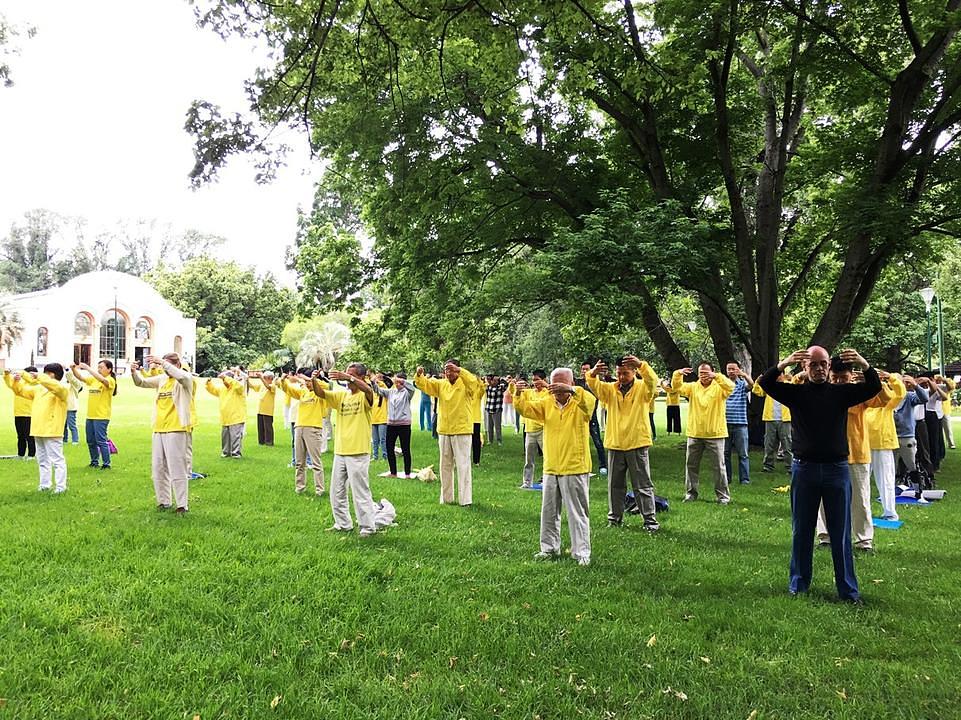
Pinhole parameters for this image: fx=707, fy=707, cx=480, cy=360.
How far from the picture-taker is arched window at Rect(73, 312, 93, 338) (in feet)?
195

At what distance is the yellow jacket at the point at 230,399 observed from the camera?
14656 mm

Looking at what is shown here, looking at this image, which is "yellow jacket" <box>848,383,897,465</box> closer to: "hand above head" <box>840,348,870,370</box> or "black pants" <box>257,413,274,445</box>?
"hand above head" <box>840,348,870,370</box>

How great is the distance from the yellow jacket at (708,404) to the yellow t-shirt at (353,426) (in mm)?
4751

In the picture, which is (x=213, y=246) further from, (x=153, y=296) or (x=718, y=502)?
(x=718, y=502)

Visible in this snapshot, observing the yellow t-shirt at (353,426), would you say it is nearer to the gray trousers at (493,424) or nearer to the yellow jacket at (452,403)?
the yellow jacket at (452,403)

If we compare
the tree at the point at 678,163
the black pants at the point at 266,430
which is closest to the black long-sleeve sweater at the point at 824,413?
the tree at the point at 678,163

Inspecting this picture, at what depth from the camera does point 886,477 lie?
944 cm

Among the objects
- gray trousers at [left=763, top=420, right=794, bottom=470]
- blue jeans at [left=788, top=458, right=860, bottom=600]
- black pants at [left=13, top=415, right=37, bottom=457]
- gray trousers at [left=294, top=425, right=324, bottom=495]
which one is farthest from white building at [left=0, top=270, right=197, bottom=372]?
blue jeans at [left=788, top=458, right=860, bottom=600]

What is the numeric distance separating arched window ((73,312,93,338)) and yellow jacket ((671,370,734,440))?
60.8m

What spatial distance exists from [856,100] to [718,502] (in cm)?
1066

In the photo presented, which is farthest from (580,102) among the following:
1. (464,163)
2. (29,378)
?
(29,378)

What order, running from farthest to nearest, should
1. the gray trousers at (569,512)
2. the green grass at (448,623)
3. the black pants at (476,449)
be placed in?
the black pants at (476,449)
the gray trousers at (569,512)
the green grass at (448,623)

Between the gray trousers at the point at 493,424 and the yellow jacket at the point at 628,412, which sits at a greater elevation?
the yellow jacket at the point at 628,412

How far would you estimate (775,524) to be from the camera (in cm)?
904
